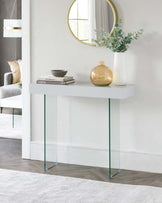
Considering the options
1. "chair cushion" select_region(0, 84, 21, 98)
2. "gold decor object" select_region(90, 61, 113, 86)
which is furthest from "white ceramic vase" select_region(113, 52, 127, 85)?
"chair cushion" select_region(0, 84, 21, 98)

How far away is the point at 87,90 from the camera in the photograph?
403 centimetres

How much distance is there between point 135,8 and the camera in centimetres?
420

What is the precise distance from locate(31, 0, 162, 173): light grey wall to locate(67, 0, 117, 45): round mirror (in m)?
0.07

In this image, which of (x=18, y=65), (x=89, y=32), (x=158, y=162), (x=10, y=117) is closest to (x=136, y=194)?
(x=158, y=162)

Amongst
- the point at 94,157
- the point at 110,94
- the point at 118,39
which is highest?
the point at 118,39

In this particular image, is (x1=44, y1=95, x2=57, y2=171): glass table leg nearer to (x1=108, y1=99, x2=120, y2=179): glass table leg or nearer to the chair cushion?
(x1=108, y1=99, x2=120, y2=179): glass table leg

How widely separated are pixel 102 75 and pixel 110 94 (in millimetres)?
231

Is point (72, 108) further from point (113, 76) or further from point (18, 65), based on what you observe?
point (18, 65)

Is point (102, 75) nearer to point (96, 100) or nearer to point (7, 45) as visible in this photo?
point (96, 100)

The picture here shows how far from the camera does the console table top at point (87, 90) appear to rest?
3.92 m

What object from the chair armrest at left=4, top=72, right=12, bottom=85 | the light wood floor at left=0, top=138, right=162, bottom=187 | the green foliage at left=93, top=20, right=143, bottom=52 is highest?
the green foliage at left=93, top=20, right=143, bottom=52

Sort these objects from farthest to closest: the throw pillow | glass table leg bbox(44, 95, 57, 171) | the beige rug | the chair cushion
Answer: the throw pillow < the chair cushion < glass table leg bbox(44, 95, 57, 171) < the beige rug

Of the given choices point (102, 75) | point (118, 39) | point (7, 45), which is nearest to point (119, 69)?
point (102, 75)

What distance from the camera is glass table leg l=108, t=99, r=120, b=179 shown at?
4.17m
